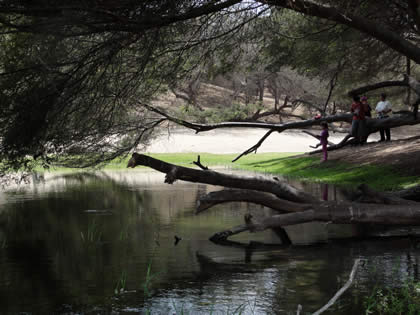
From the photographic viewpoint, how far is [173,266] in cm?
950

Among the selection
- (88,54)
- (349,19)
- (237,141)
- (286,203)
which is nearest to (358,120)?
(286,203)

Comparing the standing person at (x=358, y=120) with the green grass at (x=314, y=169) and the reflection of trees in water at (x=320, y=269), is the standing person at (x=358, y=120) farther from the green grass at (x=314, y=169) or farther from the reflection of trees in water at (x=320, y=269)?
the reflection of trees in water at (x=320, y=269)

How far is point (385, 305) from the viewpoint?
6746 mm

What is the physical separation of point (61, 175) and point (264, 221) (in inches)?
960

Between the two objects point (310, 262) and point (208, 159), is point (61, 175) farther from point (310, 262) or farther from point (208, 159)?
point (310, 262)

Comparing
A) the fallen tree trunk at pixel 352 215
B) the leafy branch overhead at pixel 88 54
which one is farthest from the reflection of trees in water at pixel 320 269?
the leafy branch overhead at pixel 88 54

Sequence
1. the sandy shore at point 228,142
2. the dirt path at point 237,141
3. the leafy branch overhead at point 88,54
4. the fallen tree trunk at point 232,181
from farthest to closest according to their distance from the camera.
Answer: the sandy shore at point 228,142 → the dirt path at point 237,141 → the fallen tree trunk at point 232,181 → the leafy branch overhead at point 88,54

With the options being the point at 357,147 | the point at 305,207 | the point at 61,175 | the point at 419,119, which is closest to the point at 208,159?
the point at 61,175

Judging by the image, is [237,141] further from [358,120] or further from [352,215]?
[352,215]

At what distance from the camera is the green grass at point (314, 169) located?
1792 centimetres

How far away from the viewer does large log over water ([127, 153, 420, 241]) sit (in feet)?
32.0

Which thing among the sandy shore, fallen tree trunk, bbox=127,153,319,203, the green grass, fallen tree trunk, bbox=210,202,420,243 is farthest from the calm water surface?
the sandy shore

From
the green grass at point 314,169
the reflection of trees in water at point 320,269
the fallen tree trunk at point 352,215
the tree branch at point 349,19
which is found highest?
the tree branch at point 349,19

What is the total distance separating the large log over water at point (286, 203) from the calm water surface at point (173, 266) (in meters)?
0.55
